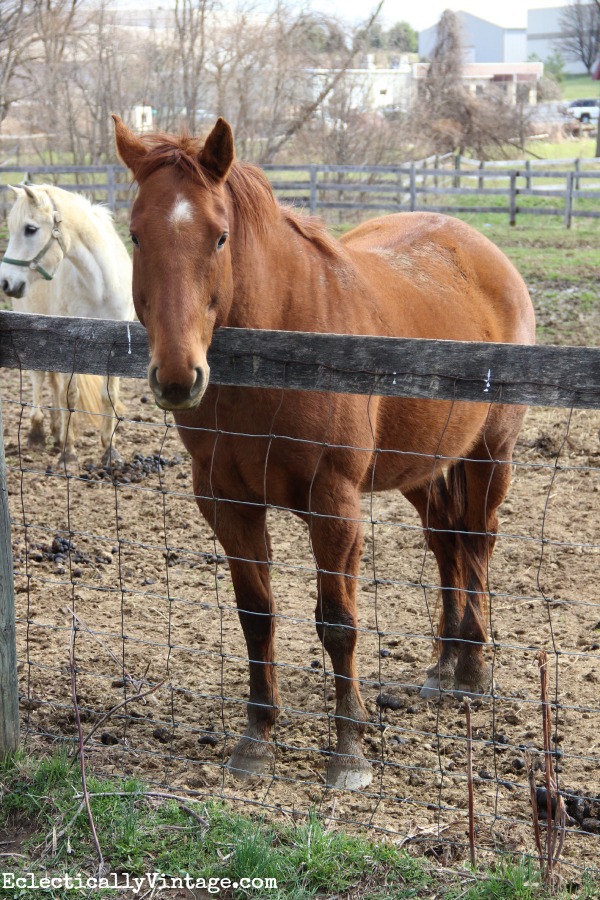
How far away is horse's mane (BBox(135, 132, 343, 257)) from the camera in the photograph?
2672 millimetres

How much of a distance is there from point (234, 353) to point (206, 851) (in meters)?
1.46

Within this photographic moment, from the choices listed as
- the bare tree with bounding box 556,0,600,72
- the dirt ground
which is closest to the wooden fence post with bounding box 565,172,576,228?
the dirt ground

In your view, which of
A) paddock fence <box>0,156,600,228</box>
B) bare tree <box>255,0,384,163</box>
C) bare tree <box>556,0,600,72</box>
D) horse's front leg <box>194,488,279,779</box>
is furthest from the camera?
bare tree <box>556,0,600,72</box>

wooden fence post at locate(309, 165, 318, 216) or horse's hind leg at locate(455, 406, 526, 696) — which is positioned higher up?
wooden fence post at locate(309, 165, 318, 216)

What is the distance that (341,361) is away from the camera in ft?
8.74

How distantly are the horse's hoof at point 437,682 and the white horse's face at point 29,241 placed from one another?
14.9 ft

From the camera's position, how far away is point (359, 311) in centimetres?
332

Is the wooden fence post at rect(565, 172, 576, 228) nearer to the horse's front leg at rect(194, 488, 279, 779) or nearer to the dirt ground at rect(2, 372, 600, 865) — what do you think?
the dirt ground at rect(2, 372, 600, 865)

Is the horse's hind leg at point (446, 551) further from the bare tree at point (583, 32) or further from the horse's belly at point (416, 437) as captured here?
the bare tree at point (583, 32)

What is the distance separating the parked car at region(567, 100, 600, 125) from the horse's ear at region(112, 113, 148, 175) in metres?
39.0

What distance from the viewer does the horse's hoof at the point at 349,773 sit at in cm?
312

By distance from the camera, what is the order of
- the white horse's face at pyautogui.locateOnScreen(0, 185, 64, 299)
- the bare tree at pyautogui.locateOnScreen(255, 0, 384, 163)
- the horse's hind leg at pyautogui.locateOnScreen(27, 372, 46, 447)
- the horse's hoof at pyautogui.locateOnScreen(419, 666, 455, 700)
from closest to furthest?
the horse's hoof at pyautogui.locateOnScreen(419, 666, 455, 700) → the white horse's face at pyautogui.locateOnScreen(0, 185, 64, 299) → the horse's hind leg at pyautogui.locateOnScreen(27, 372, 46, 447) → the bare tree at pyautogui.locateOnScreen(255, 0, 384, 163)

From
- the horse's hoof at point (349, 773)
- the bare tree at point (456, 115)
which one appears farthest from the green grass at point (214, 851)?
the bare tree at point (456, 115)

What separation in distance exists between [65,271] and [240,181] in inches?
183
